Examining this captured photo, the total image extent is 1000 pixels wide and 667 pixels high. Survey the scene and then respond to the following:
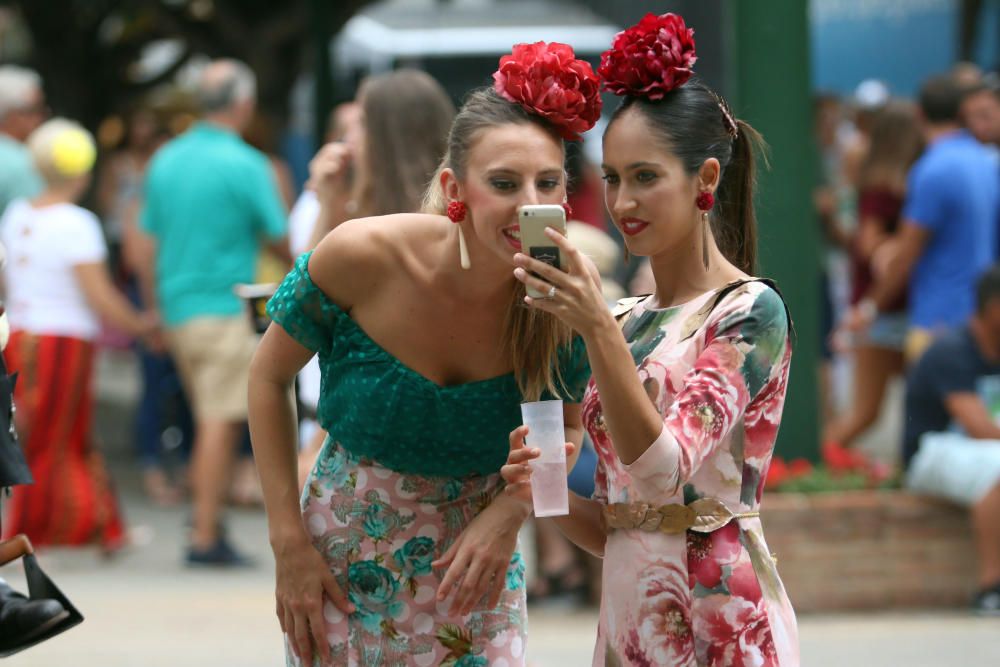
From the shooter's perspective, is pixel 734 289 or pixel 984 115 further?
pixel 984 115

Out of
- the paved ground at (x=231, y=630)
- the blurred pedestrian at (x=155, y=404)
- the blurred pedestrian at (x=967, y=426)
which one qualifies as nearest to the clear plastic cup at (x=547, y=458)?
the paved ground at (x=231, y=630)

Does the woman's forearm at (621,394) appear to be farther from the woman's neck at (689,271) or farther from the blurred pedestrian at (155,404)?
the blurred pedestrian at (155,404)

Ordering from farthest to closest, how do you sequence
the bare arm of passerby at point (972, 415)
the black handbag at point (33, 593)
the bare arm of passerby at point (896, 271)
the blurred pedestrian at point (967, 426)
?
the bare arm of passerby at point (896, 271) < the bare arm of passerby at point (972, 415) < the blurred pedestrian at point (967, 426) < the black handbag at point (33, 593)

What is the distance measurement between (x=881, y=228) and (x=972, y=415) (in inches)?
84.4

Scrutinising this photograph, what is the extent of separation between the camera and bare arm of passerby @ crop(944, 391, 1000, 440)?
6.83 meters

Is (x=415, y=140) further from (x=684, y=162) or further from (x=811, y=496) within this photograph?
(x=811, y=496)

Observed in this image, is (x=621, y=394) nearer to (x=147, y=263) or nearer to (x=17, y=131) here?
(x=147, y=263)

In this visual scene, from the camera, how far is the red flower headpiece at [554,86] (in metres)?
2.98

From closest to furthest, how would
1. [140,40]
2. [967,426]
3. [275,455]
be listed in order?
[275,455]
[967,426]
[140,40]

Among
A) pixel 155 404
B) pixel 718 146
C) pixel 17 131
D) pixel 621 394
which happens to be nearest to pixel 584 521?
pixel 621 394

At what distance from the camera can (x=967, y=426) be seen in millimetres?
6895

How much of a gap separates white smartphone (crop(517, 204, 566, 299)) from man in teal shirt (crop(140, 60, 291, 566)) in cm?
509

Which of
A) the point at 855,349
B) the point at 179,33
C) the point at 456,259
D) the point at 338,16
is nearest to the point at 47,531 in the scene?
the point at 855,349

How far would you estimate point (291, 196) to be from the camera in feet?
33.8
